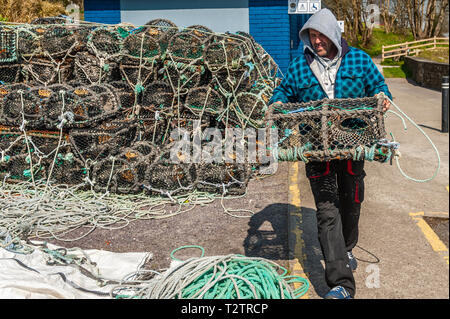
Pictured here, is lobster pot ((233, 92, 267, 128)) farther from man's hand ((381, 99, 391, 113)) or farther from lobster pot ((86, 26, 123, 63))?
man's hand ((381, 99, 391, 113))

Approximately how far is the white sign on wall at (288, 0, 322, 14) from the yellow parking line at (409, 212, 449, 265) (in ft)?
29.6

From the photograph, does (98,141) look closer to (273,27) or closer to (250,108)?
(250,108)

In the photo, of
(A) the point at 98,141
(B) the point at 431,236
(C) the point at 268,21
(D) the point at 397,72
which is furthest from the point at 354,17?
(B) the point at 431,236

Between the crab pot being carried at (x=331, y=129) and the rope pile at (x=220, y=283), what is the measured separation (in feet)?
2.54

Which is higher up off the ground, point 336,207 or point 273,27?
point 273,27

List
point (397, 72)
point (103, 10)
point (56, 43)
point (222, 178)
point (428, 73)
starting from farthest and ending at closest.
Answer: point (397, 72) < point (428, 73) < point (103, 10) < point (56, 43) < point (222, 178)

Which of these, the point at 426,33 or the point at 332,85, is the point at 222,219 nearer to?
the point at 332,85

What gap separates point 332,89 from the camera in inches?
129

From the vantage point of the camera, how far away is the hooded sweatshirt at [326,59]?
3.13 m

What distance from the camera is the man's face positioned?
3186 millimetres

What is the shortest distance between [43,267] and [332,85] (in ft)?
8.52

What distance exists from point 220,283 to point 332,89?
152 centimetres

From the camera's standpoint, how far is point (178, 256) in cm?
403

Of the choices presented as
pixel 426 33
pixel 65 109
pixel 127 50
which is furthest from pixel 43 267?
pixel 426 33
